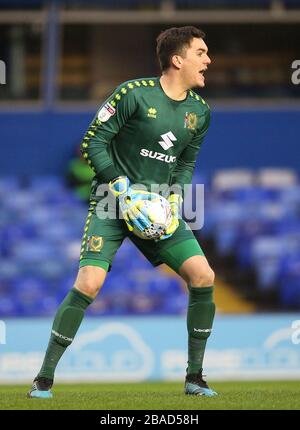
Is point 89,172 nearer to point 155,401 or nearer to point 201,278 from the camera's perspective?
point 201,278

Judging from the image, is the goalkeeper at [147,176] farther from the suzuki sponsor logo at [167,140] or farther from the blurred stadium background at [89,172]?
the blurred stadium background at [89,172]

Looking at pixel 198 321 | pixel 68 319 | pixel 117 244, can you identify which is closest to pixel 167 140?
pixel 117 244

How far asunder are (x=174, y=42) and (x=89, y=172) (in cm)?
1011

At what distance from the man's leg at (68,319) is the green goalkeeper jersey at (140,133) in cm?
65

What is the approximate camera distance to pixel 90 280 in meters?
7.23

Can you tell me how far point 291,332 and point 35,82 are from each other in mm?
7015

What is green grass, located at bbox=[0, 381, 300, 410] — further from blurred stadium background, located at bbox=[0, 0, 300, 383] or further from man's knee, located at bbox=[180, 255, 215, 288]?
blurred stadium background, located at bbox=[0, 0, 300, 383]

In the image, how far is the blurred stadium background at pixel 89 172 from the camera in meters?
16.0

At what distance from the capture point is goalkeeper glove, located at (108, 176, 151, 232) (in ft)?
24.1

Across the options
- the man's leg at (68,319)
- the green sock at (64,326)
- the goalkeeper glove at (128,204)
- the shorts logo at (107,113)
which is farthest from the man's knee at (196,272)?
the shorts logo at (107,113)

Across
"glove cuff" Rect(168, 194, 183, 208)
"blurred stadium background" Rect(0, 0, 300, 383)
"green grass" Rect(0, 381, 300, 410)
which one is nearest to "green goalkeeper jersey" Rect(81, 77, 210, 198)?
"glove cuff" Rect(168, 194, 183, 208)

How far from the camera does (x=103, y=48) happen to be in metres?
18.7

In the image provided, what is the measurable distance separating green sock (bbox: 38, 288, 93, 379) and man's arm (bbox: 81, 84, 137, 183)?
2.65ft
